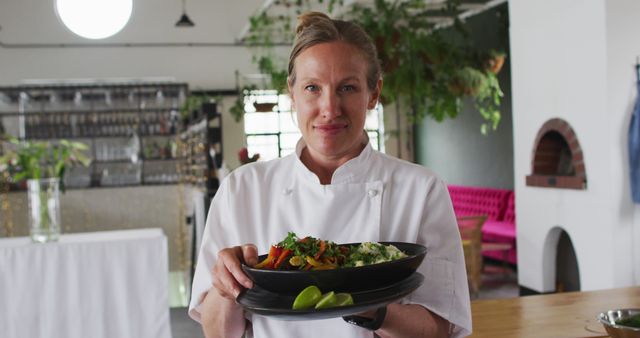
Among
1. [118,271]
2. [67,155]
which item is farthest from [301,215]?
[67,155]

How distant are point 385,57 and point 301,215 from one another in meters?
5.45

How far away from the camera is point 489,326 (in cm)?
240

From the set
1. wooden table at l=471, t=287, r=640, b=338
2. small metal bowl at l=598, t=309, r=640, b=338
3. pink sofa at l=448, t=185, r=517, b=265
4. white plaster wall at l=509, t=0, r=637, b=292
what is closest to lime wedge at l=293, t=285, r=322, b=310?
small metal bowl at l=598, t=309, r=640, b=338

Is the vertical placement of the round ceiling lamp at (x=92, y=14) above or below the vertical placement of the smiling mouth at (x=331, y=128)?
above

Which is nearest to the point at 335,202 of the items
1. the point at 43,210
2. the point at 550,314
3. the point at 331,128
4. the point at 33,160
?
the point at 331,128

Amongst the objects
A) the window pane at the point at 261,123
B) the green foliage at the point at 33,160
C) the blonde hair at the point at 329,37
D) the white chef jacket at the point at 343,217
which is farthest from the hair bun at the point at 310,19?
the window pane at the point at 261,123

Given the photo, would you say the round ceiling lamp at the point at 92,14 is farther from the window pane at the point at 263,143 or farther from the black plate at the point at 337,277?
the window pane at the point at 263,143

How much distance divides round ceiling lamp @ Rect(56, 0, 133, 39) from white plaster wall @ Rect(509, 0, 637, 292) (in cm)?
322

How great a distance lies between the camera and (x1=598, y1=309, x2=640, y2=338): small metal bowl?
168 centimetres

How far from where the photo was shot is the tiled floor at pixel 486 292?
6.07 m

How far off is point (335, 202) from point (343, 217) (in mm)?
44

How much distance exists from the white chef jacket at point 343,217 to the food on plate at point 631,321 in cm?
58

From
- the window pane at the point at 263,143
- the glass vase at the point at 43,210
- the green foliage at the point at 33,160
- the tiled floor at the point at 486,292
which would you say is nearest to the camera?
the glass vase at the point at 43,210

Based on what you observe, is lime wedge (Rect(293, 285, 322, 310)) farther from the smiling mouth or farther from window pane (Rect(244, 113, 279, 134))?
window pane (Rect(244, 113, 279, 134))
